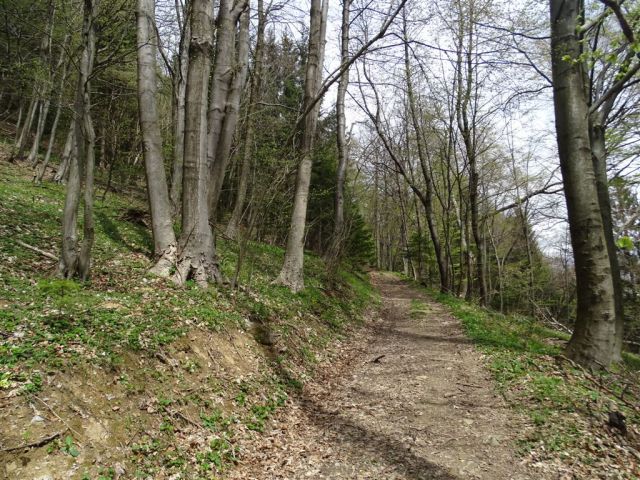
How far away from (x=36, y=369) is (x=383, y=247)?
4270 centimetres

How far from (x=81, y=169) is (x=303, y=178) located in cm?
513

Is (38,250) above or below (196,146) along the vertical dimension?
below

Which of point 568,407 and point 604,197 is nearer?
point 568,407

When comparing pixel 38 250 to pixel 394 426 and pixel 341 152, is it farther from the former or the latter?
pixel 341 152

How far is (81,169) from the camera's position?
5328 millimetres

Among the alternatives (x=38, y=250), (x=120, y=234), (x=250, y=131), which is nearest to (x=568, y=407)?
(x=38, y=250)

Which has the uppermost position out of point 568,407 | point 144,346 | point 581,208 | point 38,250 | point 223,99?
point 223,99

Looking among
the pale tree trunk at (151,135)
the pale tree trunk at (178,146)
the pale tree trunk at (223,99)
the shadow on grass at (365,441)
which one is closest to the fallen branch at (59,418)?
the shadow on grass at (365,441)

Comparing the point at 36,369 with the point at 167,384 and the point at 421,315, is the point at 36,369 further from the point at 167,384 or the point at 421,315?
the point at 421,315

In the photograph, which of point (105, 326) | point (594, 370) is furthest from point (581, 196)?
point (105, 326)

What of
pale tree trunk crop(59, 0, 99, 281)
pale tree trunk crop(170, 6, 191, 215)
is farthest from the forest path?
pale tree trunk crop(170, 6, 191, 215)

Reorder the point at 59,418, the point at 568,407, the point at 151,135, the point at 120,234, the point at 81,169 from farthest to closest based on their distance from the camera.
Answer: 1. the point at 120,234
2. the point at 151,135
3. the point at 81,169
4. the point at 568,407
5. the point at 59,418

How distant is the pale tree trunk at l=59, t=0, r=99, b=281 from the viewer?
5059mm

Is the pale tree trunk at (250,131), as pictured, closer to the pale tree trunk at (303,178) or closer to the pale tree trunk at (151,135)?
the pale tree trunk at (303,178)
